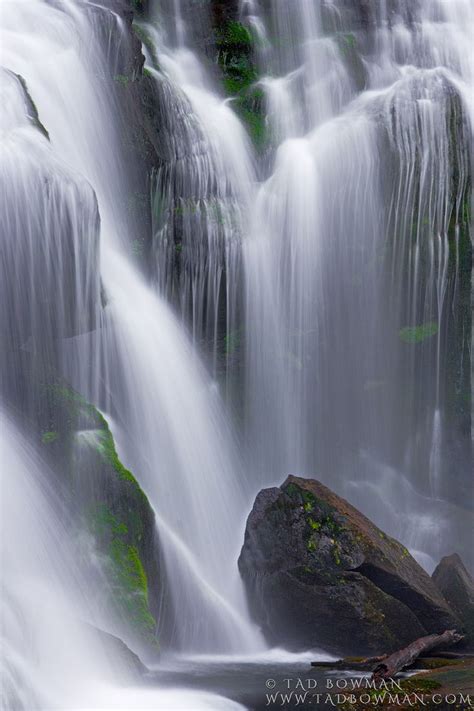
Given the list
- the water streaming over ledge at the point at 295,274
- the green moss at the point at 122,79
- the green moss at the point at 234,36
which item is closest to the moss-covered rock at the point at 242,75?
the green moss at the point at 234,36

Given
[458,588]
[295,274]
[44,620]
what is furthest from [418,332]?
[44,620]

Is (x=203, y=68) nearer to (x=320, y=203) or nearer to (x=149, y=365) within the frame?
(x=320, y=203)

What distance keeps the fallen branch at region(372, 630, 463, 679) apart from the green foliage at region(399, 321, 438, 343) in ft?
22.4

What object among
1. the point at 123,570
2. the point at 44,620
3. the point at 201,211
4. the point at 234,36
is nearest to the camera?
the point at 44,620

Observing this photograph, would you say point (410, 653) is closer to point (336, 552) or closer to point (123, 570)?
point (336, 552)

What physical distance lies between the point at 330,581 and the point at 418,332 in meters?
6.87

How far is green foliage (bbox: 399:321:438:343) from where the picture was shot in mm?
16188

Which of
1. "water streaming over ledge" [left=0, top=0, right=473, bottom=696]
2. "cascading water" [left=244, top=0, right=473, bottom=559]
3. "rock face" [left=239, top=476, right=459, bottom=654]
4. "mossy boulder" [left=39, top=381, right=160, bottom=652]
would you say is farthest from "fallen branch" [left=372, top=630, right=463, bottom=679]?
"cascading water" [left=244, top=0, right=473, bottom=559]

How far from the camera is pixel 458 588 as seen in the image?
35.7ft

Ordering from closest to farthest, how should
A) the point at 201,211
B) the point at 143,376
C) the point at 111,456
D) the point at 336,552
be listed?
1. the point at 111,456
2. the point at 336,552
3. the point at 143,376
4. the point at 201,211

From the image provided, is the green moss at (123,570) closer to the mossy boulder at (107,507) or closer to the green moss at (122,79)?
the mossy boulder at (107,507)

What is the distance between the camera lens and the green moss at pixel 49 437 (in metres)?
10.0

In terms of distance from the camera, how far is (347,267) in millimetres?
16062

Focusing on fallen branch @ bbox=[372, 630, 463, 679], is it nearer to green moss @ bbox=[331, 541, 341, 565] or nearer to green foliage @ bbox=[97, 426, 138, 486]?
green moss @ bbox=[331, 541, 341, 565]
